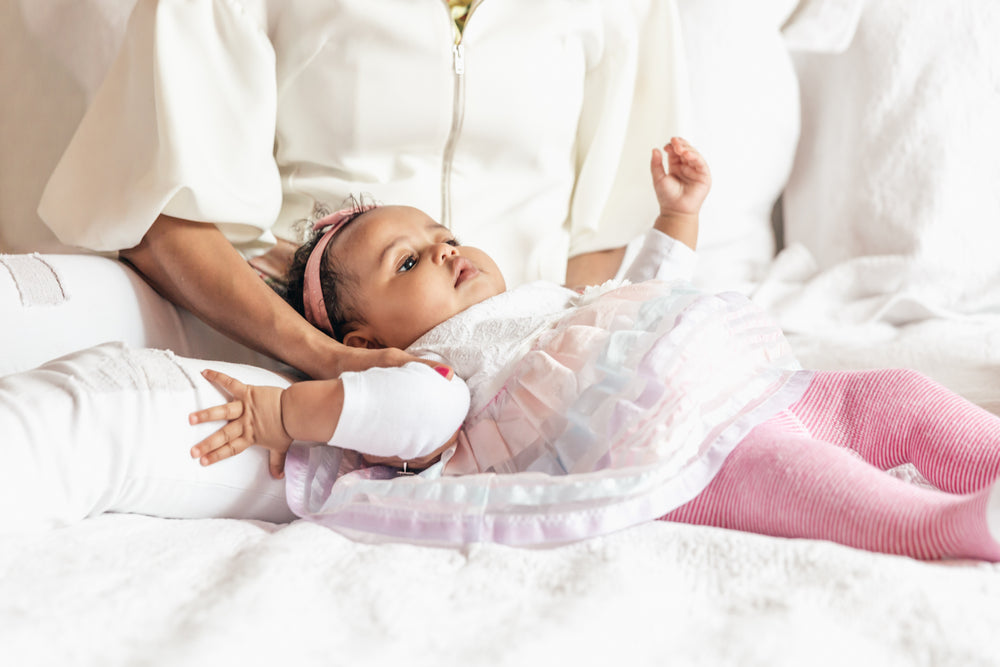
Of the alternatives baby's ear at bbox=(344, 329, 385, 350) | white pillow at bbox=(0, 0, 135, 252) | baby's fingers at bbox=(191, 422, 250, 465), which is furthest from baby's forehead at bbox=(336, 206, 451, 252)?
white pillow at bbox=(0, 0, 135, 252)

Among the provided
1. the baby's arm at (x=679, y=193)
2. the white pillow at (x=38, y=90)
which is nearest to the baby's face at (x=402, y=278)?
the baby's arm at (x=679, y=193)

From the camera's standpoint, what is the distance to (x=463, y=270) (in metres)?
1.14

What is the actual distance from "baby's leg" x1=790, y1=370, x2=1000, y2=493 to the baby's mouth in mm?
417

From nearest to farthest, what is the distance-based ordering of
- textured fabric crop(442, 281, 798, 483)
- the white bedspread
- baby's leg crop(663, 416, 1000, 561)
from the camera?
the white bedspread
baby's leg crop(663, 416, 1000, 561)
textured fabric crop(442, 281, 798, 483)

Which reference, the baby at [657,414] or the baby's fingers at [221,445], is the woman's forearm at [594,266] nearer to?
the baby at [657,414]

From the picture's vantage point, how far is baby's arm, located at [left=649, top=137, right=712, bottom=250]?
4.35ft

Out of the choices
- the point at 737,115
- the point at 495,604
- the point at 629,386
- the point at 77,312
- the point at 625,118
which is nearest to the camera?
the point at 495,604

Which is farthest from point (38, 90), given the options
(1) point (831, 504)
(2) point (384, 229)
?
(1) point (831, 504)

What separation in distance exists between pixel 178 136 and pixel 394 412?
492 millimetres

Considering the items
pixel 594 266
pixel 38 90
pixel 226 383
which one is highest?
pixel 38 90

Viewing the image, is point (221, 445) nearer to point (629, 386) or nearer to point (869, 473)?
point (629, 386)

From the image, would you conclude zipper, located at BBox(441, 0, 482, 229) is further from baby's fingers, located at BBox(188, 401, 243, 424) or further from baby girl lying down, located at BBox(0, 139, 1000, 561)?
baby's fingers, located at BBox(188, 401, 243, 424)

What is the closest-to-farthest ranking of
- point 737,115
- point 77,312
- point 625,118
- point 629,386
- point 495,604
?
point 495,604 → point 629,386 → point 77,312 → point 625,118 → point 737,115

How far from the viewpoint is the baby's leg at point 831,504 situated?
2.23ft
